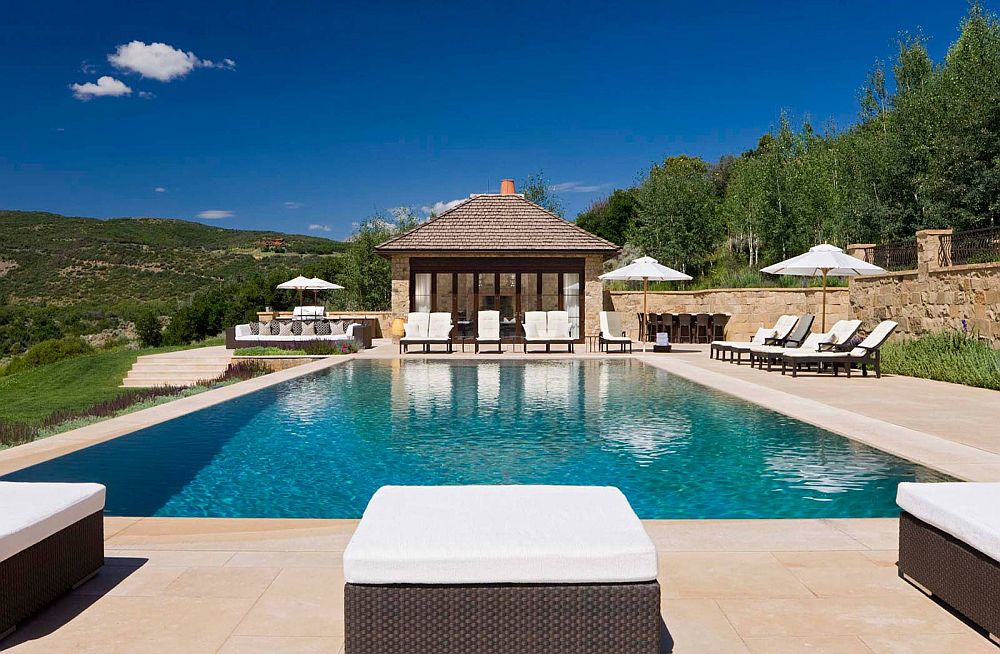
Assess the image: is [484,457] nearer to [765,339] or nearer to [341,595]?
[341,595]

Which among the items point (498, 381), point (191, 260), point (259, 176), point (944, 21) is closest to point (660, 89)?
point (944, 21)

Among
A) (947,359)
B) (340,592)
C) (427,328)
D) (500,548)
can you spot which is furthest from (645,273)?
(500,548)

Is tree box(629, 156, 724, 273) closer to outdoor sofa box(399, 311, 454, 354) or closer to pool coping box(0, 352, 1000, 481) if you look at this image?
outdoor sofa box(399, 311, 454, 354)

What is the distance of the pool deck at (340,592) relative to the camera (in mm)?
2654

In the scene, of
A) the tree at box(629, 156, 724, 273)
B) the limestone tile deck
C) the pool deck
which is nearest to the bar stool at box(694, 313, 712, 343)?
the tree at box(629, 156, 724, 273)

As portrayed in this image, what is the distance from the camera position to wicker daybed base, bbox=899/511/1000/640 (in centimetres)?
262

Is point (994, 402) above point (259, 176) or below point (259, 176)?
below

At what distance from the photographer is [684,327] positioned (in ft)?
71.8

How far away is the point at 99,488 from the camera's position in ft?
10.8

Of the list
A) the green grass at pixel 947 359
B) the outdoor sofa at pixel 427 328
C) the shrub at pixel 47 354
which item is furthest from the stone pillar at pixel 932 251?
the shrub at pixel 47 354

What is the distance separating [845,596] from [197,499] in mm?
4361

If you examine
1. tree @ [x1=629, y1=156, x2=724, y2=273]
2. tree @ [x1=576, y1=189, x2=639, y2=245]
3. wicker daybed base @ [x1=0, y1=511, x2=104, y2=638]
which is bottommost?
wicker daybed base @ [x1=0, y1=511, x2=104, y2=638]

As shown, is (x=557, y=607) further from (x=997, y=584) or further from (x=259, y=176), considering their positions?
(x=259, y=176)

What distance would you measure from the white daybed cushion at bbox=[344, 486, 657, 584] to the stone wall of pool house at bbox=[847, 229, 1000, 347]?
12.4 metres
